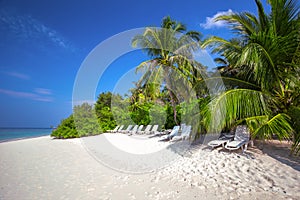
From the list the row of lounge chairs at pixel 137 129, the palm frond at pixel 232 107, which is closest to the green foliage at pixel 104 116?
the row of lounge chairs at pixel 137 129

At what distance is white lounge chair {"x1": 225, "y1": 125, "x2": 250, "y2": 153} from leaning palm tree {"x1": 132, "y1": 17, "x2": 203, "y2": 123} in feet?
14.1

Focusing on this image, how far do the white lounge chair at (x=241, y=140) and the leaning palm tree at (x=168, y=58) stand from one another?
169 inches

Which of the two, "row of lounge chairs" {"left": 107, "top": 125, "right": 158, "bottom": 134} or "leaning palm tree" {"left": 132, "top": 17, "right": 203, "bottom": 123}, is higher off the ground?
"leaning palm tree" {"left": 132, "top": 17, "right": 203, "bottom": 123}

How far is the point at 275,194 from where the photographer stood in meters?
2.67

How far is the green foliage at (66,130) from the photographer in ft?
38.9

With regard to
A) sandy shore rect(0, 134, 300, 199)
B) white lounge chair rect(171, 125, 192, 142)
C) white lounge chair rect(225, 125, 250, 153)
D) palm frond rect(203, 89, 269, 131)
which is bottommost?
sandy shore rect(0, 134, 300, 199)

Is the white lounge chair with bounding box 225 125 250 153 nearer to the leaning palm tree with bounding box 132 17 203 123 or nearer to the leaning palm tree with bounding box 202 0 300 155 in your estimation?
the leaning palm tree with bounding box 202 0 300 155

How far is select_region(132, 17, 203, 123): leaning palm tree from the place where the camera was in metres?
9.49

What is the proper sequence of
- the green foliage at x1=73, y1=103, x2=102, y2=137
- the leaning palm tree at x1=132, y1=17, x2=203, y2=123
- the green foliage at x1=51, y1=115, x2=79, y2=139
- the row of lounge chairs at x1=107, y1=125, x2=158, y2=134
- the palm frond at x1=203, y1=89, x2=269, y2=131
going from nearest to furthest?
1. the palm frond at x1=203, y1=89, x2=269, y2=131
2. the leaning palm tree at x1=132, y1=17, x2=203, y2=123
3. the row of lounge chairs at x1=107, y1=125, x2=158, y2=134
4. the green foliage at x1=51, y1=115, x2=79, y2=139
5. the green foliage at x1=73, y1=103, x2=102, y2=137

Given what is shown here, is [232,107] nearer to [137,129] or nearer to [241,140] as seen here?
[241,140]

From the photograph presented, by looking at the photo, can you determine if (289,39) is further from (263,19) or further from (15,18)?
(15,18)

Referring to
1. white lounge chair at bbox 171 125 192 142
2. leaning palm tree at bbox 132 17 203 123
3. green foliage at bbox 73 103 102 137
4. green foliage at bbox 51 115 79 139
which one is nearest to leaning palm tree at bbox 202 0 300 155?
white lounge chair at bbox 171 125 192 142

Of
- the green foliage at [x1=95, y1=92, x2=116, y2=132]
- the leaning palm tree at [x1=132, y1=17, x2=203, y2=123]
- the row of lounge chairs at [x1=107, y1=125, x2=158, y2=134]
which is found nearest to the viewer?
the leaning palm tree at [x1=132, y1=17, x2=203, y2=123]

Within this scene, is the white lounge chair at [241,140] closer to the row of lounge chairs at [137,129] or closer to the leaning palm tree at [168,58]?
the leaning palm tree at [168,58]
